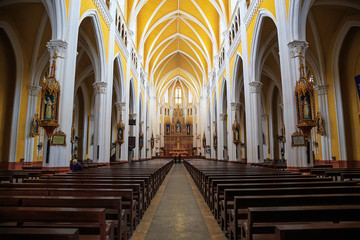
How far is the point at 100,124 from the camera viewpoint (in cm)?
1307

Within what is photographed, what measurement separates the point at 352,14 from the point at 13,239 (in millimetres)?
15599

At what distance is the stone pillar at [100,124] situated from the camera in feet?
42.4

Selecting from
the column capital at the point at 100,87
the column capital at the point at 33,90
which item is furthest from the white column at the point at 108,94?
the column capital at the point at 33,90

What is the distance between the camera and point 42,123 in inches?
293

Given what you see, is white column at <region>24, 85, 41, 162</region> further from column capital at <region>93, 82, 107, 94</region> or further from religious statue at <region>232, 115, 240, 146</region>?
religious statue at <region>232, 115, 240, 146</region>

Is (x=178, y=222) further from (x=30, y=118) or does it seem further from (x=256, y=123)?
(x=30, y=118)

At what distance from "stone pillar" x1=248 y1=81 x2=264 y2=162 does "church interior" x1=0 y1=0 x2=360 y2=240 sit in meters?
0.06

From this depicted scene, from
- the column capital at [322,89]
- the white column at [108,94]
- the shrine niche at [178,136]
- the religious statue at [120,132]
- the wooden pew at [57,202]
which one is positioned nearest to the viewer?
the wooden pew at [57,202]

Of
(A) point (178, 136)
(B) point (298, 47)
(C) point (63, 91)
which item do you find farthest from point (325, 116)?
(A) point (178, 136)

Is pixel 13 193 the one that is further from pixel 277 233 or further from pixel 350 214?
pixel 350 214

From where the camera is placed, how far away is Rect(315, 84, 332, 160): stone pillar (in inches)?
517

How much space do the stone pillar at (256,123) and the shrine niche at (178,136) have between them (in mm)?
28611

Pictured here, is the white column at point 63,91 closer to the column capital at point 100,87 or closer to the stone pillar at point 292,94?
the column capital at point 100,87

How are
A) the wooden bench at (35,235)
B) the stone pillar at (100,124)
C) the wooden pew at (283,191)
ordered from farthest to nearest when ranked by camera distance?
1. the stone pillar at (100,124)
2. the wooden pew at (283,191)
3. the wooden bench at (35,235)
